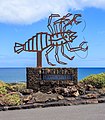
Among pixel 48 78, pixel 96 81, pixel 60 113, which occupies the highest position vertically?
pixel 48 78

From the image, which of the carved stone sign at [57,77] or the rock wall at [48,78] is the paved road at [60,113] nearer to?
the rock wall at [48,78]

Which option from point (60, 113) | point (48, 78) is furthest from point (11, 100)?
point (48, 78)

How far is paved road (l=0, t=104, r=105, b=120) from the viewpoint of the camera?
1075cm

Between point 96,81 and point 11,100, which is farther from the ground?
point 96,81

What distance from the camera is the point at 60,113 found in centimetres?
1159

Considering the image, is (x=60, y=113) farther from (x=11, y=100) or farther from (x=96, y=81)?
(x=96, y=81)

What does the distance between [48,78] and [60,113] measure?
5906 mm

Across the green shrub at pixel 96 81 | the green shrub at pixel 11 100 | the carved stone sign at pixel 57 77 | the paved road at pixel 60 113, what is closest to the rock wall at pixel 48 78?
the carved stone sign at pixel 57 77

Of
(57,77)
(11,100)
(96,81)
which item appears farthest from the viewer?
(96,81)

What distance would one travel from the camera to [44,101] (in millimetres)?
13953

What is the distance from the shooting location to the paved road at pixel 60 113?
423 inches

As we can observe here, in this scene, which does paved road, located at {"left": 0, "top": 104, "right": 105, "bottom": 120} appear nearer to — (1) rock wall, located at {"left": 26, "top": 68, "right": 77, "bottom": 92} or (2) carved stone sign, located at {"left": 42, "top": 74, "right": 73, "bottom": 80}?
(1) rock wall, located at {"left": 26, "top": 68, "right": 77, "bottom": 92}

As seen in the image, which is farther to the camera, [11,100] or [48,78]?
[48,78]

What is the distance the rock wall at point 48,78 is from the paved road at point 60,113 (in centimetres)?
420
